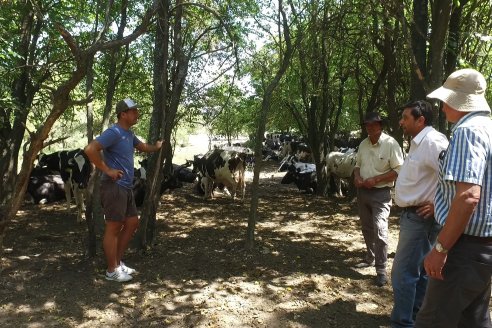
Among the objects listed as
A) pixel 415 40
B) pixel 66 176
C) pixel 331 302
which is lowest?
pixel 331 302

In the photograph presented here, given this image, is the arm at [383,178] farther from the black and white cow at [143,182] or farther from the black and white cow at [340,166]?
the black and white cow at [340,166]

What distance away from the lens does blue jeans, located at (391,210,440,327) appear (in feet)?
11.4

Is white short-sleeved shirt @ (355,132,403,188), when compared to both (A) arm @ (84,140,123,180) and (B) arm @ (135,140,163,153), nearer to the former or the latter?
(B) arm @ (135,140,163,153)

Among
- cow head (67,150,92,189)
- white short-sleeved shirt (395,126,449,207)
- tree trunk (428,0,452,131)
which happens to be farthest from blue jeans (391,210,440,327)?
cow head (67,150,92,189)

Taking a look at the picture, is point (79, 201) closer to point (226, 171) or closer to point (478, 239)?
point (226, 171)

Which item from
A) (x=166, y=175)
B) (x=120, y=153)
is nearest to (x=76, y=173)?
(x=166, y=175)

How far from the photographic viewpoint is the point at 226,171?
11.3 metres

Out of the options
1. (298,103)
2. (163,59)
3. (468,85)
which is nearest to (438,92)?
(468,85)

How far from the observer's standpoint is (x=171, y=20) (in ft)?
20.2

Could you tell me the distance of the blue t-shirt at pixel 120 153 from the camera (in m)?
4.64

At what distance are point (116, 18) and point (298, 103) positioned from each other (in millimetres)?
9040

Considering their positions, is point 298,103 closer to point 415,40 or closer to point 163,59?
point 415,40

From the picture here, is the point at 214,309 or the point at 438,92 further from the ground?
the point at 438,92

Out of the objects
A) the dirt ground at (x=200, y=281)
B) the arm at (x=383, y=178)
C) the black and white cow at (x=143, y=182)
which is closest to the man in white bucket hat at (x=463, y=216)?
the dirt ground at (x=200, y=281)
